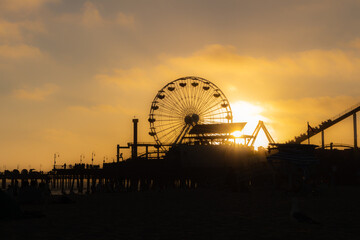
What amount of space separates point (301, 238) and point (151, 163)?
50.5 meters

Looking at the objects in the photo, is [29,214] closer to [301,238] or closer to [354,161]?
[301,238]

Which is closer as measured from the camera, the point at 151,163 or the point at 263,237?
the point at 263,237

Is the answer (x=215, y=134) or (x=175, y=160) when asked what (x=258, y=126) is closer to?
(x=215, y=134)

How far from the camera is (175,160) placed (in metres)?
64.8

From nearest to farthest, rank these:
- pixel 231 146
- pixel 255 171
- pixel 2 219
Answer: pixel 2 219 < pixel 255 171 < pixel 231 146

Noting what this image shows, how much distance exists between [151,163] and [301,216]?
47540mm

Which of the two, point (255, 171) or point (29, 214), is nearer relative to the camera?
point (29, 214)

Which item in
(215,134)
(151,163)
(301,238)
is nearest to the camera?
(301,238)

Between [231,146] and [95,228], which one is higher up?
[231,146]

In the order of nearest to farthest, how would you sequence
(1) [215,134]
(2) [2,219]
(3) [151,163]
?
(2) [2,219]
(3) [151,163]
(1) [215,134]

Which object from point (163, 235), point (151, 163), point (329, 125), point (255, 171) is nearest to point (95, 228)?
point (163, 235)

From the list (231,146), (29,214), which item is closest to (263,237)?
(29,214)

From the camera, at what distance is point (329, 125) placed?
7356cm

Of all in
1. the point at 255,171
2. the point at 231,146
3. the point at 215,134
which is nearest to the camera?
the point at 255,171
